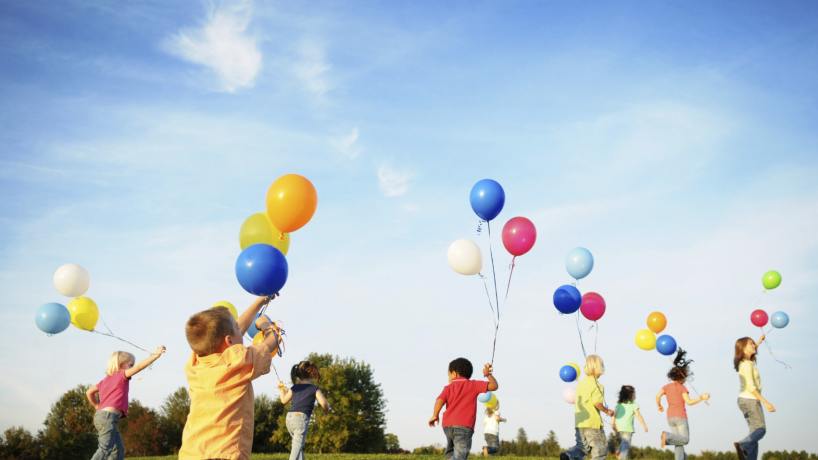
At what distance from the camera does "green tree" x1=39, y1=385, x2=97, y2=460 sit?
26.4 meters

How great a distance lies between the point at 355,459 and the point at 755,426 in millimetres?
8711

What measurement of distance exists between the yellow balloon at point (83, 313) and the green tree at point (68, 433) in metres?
18.1

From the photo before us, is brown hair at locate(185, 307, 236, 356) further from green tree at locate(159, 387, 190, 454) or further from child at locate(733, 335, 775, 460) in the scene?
green tree at locate(159, 387, 190, 454)

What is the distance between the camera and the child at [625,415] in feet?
38.7

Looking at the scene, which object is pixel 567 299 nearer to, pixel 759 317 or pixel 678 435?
pixel 678 435

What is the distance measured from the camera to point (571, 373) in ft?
52.0

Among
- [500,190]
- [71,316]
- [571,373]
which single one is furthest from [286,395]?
[571,373]

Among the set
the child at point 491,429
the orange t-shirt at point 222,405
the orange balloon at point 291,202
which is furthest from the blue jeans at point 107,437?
the child at point 491,429

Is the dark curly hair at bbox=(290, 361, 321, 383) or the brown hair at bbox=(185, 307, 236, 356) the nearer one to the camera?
the brown hair at bbox=(185, 307, 236, 356)

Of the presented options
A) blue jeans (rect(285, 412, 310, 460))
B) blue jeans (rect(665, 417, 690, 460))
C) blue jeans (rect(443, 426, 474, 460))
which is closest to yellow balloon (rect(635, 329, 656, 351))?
blue jeans (rect(665, 417, 690, 460))

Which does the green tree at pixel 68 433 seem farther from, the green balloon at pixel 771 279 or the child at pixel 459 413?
the green balloon at pixel 771 279

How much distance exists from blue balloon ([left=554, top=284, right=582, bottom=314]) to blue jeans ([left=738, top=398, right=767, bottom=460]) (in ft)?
11.4

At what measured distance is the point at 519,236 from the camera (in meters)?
11.2

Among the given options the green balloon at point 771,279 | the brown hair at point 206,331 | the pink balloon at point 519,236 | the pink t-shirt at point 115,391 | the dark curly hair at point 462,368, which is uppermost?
the green balloon at point 771,279
